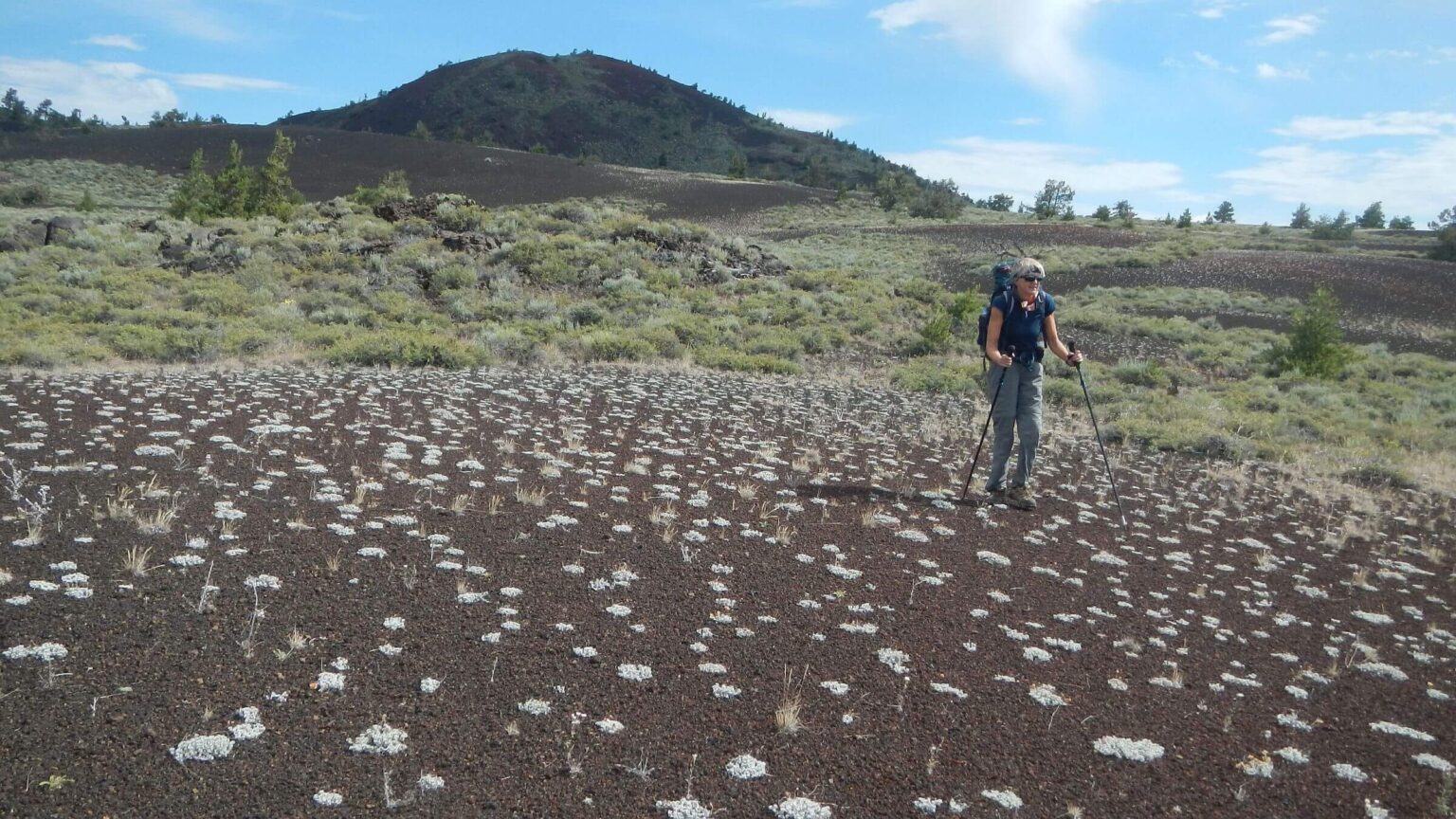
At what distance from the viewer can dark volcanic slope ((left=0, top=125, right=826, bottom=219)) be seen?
6650 cm

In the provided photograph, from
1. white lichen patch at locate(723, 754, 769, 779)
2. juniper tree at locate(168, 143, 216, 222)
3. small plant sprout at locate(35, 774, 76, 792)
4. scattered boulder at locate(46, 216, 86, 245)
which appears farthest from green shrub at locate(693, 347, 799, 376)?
juniper tree at locate(168, 143, 216, 222)

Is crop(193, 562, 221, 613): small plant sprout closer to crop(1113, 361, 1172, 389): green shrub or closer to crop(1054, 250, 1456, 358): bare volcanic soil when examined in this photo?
crop(1113, 361, 1172, 389): green shrub

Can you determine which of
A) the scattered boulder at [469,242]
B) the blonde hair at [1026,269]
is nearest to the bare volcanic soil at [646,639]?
the blonde hair at [1026,269]

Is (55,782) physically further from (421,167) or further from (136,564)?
(421,167)

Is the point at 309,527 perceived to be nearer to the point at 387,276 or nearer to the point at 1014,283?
the point at 1014,283

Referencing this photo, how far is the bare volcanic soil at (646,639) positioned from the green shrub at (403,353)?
5988 mm

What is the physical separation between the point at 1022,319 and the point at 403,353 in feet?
37.2

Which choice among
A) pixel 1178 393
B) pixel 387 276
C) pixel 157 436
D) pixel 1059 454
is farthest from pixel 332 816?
pixel 387 276

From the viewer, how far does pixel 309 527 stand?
6.31m

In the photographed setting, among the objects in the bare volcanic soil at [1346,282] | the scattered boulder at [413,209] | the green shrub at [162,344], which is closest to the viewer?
the green shrub at [162,344]

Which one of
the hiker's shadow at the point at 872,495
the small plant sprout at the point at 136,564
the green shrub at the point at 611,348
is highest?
the small plant sprout at the point at 136,564

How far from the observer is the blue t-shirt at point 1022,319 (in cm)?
898

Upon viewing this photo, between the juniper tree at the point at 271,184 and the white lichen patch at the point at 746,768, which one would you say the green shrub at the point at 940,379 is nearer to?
the white lichen patch at the point at 746,768

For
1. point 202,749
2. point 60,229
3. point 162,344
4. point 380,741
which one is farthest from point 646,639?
point 60,229
